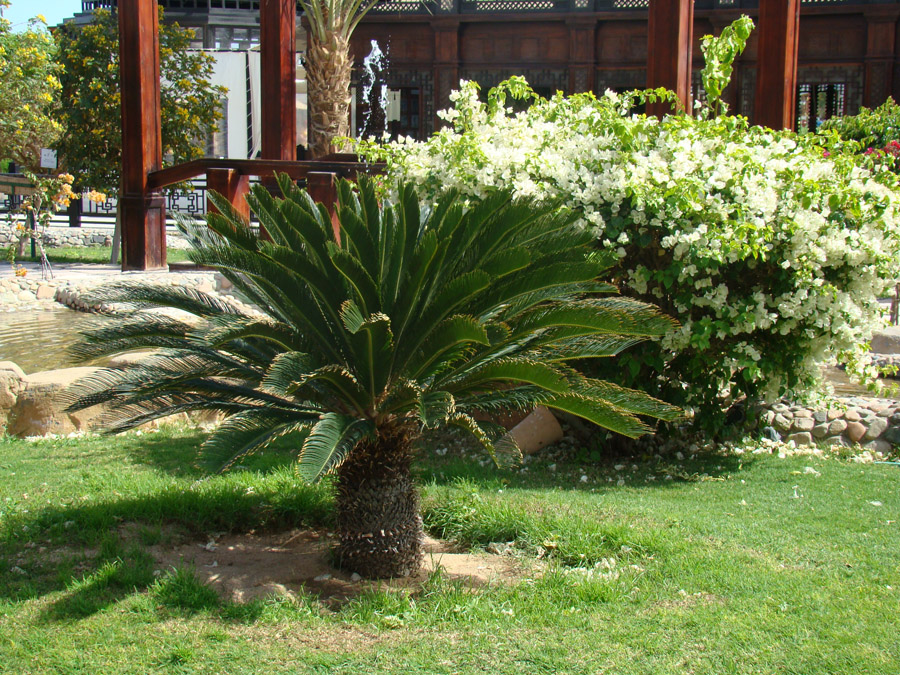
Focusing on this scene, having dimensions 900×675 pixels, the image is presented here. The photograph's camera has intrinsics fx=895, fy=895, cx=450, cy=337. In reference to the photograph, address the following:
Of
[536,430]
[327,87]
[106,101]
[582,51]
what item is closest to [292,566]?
[536,430]

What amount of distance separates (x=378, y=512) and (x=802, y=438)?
446 cm

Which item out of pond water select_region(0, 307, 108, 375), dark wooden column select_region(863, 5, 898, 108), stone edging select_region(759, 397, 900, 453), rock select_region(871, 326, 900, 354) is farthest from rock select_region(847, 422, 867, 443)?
dark wooden column select_region(863, 5, 898, 108)

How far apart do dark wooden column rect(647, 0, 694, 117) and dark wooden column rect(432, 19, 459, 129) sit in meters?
12.1

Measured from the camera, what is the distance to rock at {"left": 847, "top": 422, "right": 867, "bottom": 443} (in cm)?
719

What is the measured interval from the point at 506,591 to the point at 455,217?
172 cm

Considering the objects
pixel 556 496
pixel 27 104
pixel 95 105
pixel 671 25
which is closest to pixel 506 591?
pixel 556 496

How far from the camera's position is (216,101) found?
1878 centimetres

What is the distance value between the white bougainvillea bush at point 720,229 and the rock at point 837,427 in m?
1.03

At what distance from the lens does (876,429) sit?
7152 millimetres

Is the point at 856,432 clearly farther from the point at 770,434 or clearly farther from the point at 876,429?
the point at 770,434

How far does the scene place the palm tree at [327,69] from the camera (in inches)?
493

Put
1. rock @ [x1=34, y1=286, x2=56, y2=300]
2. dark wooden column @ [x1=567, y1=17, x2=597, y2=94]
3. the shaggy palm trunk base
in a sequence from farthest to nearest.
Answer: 1. dark wooden column @ [x1=567, y1=17, x2=597, y2=94]
2. rock @ [x1=34, y1=286, x2=56, y2=300]
3. the shaggy palm trunk base

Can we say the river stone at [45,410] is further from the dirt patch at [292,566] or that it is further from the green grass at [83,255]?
the green grass at [83,255]

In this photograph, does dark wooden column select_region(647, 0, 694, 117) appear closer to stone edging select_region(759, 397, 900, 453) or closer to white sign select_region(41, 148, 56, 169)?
stone edging select_region(759, 397, 900, 453)
